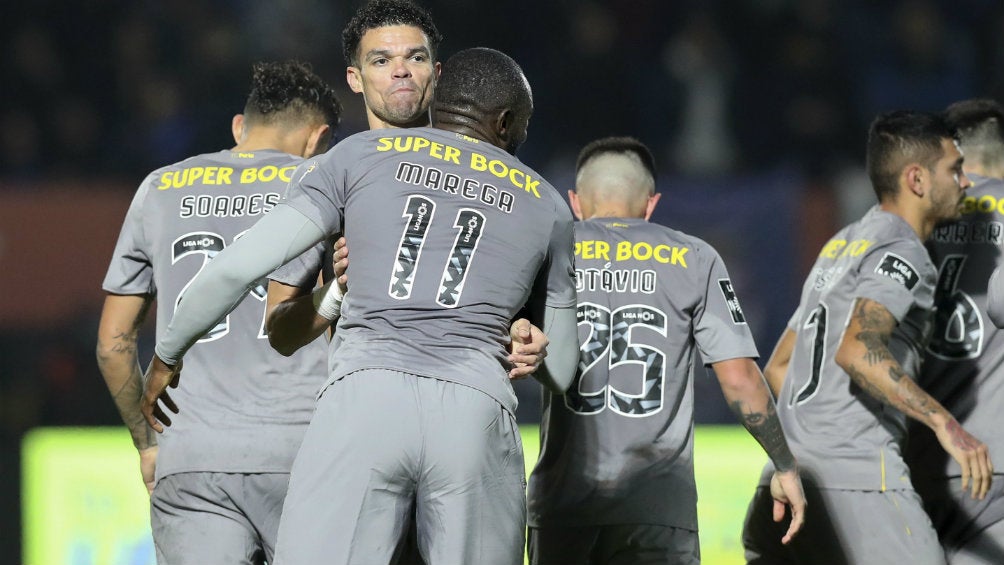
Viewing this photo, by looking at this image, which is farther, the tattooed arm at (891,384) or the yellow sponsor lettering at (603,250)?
the yellow sponsor lettering at (603,250)

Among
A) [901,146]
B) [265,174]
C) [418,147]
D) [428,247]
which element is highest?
[901,146]

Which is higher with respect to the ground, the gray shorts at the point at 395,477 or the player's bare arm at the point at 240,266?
the player's bare arm at the point at 240,266

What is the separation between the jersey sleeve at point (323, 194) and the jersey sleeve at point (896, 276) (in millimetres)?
2166

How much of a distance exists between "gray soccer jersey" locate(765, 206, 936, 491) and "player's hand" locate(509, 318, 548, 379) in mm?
1708

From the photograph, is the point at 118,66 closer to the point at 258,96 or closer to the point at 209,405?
the point at 258,96

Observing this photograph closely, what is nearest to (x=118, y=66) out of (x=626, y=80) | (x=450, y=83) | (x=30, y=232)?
(x=30, y=232)

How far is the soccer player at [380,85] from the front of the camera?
386 centimetres

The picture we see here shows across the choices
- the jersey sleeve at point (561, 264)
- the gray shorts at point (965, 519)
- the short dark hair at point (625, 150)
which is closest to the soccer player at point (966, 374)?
the gray shorts at point (965, 519)

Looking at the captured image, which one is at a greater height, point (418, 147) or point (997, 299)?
point (418, 147)

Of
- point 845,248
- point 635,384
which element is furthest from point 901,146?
point 635,384

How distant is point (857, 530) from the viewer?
4.82 m

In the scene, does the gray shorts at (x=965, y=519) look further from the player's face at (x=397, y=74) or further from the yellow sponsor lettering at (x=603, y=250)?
the player's face at (x=397, y=74)

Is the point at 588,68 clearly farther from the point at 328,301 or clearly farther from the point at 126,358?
the point at 328,301

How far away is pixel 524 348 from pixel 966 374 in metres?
2.39
